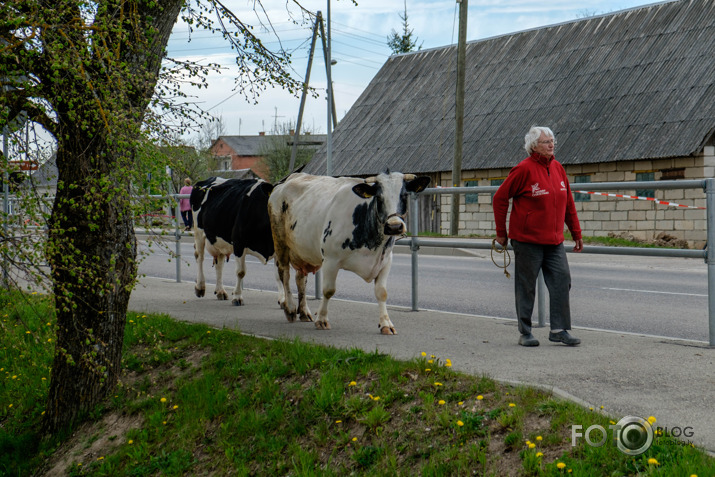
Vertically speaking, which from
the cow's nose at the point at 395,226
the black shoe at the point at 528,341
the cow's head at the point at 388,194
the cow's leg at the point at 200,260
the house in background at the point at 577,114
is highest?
the house in background at the point at 577,114

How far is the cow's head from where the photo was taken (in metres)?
7.66

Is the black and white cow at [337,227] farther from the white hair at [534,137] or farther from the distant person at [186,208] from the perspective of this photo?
the distant person at [186,208]

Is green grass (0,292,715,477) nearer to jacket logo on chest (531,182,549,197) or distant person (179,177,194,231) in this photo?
jacket logo on chest (531,182,549,197)

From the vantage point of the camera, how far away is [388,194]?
7754 mm

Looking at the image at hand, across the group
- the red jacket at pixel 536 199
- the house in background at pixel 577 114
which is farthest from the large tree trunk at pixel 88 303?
the house in background at pixel 577 114

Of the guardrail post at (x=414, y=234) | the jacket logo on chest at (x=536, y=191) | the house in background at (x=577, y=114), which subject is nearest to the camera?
the jacket logo on chest at (x=536, y=191)

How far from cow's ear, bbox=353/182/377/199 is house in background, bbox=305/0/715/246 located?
1267cm

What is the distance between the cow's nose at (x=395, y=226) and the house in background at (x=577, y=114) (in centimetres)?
1286

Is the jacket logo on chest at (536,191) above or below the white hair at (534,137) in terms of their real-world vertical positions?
below

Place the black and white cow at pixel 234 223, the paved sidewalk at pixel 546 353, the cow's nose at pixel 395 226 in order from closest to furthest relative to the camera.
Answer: the paved sidewalk at pixel 546 353 < the cow's nose at pixel 395 226 < the black and white cow at pixel 234 223

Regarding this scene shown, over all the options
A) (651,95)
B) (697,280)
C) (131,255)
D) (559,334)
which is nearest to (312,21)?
(131,255)

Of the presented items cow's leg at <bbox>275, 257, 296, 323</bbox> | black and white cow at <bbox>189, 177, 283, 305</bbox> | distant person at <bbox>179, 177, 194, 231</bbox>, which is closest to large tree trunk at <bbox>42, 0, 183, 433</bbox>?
cow's leg at <bbox>275, 257, 296, 323</bbox>

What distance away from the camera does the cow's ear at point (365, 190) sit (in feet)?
25.7

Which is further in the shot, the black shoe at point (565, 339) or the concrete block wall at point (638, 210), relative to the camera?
the concrete block wall at point (638, 210)
